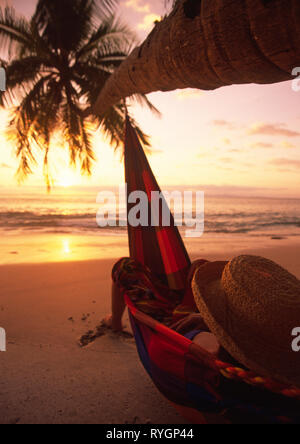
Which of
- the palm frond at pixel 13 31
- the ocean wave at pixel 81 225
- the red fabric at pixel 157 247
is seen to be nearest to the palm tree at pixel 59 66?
the palm frond at pixel 13 31

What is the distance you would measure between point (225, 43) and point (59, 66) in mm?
5865

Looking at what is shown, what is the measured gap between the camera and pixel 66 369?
63.1 inches

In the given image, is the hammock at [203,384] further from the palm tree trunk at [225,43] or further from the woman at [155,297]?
the palm tree trunk at [225,43]

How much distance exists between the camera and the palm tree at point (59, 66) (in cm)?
544

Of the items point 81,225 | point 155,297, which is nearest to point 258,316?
point 155,297

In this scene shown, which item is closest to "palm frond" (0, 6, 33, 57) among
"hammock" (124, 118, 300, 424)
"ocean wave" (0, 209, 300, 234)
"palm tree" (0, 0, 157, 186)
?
"palm tree" (0, 0, 157, 186)

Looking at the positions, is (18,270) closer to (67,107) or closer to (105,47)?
(67,107)

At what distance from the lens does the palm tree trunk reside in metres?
0.88

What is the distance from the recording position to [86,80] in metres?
5.88

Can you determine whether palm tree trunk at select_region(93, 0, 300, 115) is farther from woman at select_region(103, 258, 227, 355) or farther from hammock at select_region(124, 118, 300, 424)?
hammock at select_region(124, 118, 300, 424)

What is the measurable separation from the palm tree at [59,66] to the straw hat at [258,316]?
4.75 meters

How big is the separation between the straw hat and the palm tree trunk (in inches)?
26.7

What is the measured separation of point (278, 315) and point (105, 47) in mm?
6510

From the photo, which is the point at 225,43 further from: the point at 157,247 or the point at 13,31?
the point at 13,31
